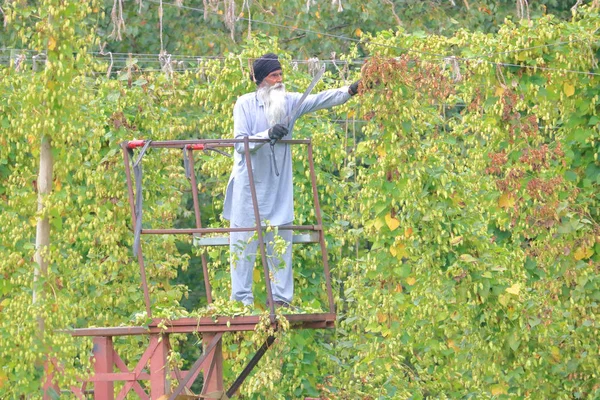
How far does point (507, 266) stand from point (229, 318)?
11.6 ft

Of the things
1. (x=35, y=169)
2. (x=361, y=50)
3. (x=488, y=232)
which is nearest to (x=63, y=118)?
(x=35, y=169)

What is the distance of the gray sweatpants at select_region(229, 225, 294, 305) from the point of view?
396 inches

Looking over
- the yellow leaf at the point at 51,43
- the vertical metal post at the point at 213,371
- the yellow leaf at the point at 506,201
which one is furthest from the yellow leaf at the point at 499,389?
the yellow leaf at the point at 51,43

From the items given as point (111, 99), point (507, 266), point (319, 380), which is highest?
point (111, 99)

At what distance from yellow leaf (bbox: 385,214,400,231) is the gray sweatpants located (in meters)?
2.05

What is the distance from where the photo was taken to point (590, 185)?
39.6 feet

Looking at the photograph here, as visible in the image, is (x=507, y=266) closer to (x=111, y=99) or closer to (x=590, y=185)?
(x=590, y=185)

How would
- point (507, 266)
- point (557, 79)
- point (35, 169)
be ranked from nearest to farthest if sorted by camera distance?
point (557, 79)
point (507, 266)
point (35, 169)

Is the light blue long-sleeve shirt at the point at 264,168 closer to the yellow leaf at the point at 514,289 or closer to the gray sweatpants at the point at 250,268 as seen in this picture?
the gray sweatpants at the point at 250,268

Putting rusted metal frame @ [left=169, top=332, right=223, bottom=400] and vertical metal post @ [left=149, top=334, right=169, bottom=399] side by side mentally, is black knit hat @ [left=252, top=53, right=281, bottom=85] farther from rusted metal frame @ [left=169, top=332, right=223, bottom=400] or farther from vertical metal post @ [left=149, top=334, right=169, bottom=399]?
vertical metal post @ [left=149, top=334, right=169, bottom=399]

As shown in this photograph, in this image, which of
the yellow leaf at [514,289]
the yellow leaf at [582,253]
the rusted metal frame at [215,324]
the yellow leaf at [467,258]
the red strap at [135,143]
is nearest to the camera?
the rusted metal frame at [215,324]

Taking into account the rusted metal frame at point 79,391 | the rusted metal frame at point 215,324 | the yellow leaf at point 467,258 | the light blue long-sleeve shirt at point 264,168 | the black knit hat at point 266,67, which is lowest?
the rusted metal frame at point 79,391

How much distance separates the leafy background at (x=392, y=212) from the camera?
461 inches

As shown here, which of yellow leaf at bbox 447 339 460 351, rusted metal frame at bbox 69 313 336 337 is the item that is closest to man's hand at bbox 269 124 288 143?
rusted metal frame at bbox 69 313 336 337
